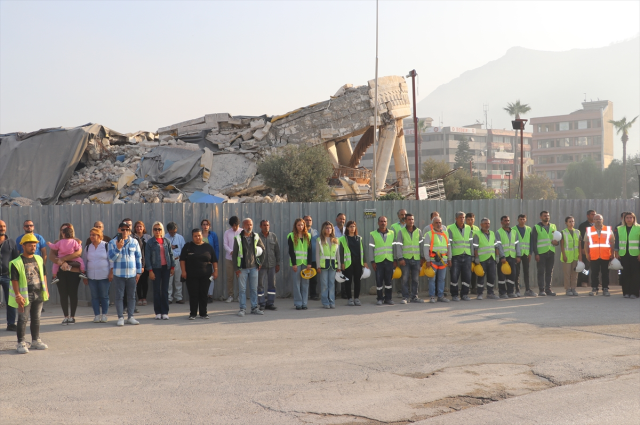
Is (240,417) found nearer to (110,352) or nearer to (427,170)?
(110,352)

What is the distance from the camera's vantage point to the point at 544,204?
16359 mm

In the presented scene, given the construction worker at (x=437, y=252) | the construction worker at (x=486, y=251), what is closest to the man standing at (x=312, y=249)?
the construction worker at (x=437, y=252)

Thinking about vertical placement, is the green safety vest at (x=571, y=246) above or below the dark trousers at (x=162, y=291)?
above

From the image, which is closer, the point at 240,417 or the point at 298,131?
→ the point at 240,417

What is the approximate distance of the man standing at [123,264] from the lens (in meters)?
10.4

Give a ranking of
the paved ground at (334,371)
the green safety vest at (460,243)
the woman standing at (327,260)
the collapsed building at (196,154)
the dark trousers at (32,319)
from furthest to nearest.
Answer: the collapsed building at (196,154) < the green safety vest at (460,243) < the woman standing at (327,260) < the dark trousers at (32,319) < the paved ground at (334,371)

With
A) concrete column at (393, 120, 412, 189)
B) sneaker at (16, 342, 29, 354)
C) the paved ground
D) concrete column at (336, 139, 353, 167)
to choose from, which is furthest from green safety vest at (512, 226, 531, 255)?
concrete column at (336, 139, 353, 167)

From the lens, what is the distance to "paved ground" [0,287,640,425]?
5.86 metres

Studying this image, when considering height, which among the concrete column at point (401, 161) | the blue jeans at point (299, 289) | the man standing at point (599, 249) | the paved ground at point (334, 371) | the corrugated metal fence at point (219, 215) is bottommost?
the paved ground at point (334, 371)

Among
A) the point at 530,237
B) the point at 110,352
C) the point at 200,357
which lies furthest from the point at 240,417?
the point at 530,237

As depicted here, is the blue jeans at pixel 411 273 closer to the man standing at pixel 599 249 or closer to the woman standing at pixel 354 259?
the woman standing at pixel 354 259

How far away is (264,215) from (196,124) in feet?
93.8

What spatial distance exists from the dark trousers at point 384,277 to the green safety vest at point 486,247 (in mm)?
2198

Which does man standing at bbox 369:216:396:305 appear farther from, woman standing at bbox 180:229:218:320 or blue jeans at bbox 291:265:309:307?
woman standing at bbox 180:229:218:320
